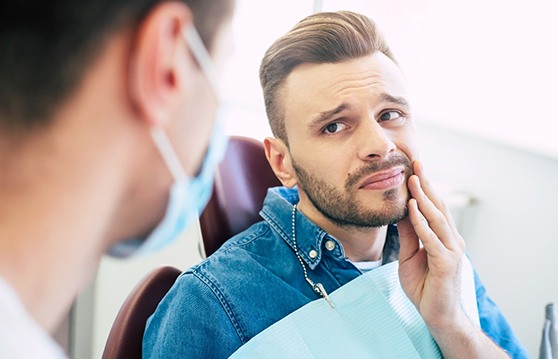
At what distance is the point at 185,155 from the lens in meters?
0.47

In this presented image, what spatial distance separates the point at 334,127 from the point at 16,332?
81 centimetres

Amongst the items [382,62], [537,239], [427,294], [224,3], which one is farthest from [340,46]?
[537,239]

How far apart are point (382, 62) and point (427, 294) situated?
0.46m

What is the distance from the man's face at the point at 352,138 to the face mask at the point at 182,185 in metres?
0.58

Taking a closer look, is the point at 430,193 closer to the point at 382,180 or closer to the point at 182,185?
the point at 382,180

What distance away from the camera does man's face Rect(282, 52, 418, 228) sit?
110 cm

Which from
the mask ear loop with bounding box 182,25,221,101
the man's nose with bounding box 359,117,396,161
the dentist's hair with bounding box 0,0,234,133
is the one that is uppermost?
the dentist's hair with bounding box 0,0,234,133

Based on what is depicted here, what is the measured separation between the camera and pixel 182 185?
481mm

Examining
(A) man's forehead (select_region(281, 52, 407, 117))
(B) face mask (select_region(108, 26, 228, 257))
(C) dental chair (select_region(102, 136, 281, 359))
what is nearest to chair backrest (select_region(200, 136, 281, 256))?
(C) dental chair (select_region(102, 136, 281, 359))

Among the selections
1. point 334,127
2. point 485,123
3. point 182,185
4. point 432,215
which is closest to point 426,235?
point 432,215

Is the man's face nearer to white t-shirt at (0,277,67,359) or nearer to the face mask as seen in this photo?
the face mask

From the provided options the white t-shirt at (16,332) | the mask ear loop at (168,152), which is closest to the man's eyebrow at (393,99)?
the mask ear loop at (168,152)

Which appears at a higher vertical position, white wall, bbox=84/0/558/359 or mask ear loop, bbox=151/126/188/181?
mask ear loop, bbox=151/126/188/181

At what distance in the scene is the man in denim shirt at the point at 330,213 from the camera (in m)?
1.05
